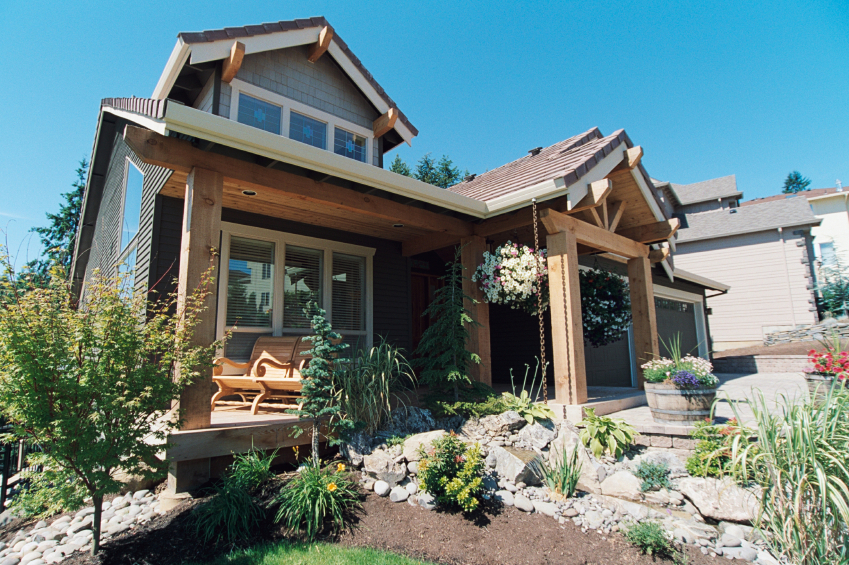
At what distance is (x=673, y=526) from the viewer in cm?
296

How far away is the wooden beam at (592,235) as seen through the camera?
190 inches

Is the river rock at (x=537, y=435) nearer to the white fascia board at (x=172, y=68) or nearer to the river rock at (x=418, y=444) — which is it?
the river rock at (x=418, y=444)

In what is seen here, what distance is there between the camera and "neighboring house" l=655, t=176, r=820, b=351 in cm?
1528

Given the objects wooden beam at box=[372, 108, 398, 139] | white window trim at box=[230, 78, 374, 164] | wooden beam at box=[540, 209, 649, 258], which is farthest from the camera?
wooden beam at box=[372, 108, 398, 139]

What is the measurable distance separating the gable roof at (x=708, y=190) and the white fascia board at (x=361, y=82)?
14.0 m

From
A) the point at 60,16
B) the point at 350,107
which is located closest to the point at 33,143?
the point at 60,16

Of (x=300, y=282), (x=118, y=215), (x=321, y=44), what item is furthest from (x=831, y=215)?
(x=118, y=215)

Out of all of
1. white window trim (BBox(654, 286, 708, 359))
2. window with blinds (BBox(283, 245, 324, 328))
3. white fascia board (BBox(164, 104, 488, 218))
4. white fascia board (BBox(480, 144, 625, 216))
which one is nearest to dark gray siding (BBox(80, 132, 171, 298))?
white fascia board (BBox(164, 104, 488, 218))

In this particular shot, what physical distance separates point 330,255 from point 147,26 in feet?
15.3

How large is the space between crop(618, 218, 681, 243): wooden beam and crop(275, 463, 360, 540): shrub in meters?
5.39

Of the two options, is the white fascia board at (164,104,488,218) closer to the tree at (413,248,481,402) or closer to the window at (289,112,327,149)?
the tree at (413,248,481,402)

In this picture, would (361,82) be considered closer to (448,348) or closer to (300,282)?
(300,282)

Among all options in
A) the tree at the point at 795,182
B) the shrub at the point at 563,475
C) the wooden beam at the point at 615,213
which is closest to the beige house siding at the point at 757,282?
the wooden beam at the point at 615,213

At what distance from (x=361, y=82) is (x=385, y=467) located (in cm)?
665
